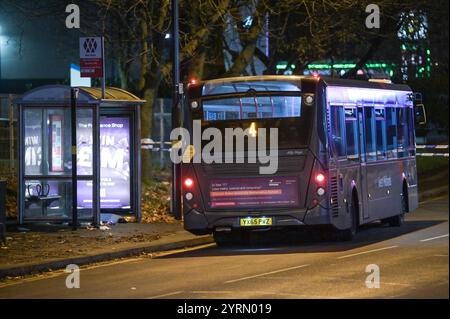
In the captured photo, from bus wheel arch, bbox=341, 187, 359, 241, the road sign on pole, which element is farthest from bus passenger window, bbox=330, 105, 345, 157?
the road sign on pole

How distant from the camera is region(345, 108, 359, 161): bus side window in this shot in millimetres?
18625

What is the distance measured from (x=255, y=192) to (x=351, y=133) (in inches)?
97.6

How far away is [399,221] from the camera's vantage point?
21453 mm

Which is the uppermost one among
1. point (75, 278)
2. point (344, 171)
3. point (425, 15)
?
point (425, 15)

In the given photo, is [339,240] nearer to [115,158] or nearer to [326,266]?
[326,266]

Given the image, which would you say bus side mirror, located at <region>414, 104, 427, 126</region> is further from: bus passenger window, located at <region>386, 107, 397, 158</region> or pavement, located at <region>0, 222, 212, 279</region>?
pavement, located at <region>0, 222, 212, 279</region>

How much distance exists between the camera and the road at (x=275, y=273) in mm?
12148

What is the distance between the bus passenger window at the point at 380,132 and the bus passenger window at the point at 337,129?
209 cm

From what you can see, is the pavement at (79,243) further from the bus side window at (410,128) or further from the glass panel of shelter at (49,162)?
the bus side window at (410,128)

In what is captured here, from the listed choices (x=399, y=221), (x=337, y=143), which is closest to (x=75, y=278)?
(x=337, y=143)

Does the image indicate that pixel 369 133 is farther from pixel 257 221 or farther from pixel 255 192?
pixel 257 221

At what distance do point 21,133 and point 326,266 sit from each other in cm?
845

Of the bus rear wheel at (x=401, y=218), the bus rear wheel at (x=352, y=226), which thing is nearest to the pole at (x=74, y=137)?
the bus rear wheel at (x=352, y=226)

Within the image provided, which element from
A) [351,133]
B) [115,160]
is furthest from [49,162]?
[351,133]
